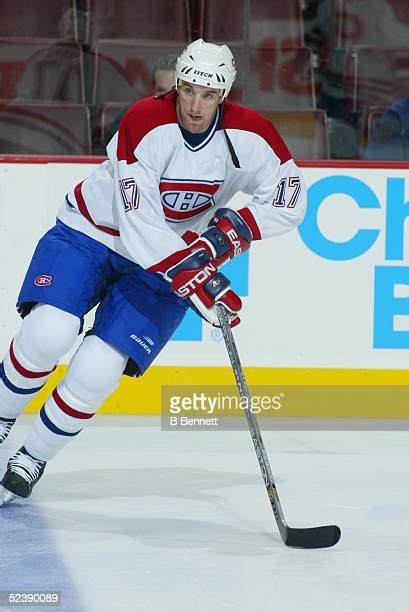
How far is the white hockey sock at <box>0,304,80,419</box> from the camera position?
2867mm

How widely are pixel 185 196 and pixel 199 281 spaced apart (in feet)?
0.90

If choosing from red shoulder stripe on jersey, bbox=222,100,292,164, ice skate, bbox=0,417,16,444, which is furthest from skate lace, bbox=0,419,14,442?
red shoulder stripe on jersey, bbox=222,100,292,164

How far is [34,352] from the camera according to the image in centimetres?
289

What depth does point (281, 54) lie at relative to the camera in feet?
16.3

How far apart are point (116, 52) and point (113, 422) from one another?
1.54 m

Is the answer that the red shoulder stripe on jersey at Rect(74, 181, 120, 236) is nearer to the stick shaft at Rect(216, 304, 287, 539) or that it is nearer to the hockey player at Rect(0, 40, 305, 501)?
the hockey player at Rect(0, 40, 305, 501)

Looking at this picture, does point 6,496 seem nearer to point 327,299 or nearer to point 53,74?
point 327,299

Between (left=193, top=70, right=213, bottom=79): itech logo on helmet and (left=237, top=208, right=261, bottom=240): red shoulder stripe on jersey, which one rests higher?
(left=193, top=70, right=213, bottom=79): itech logo on helmet

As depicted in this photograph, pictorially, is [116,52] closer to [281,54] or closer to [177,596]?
[281,54]

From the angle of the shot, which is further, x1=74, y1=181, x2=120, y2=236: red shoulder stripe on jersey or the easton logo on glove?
x1=74, y1=181, x2=120, y2=236: red shoulder stripe on jersey

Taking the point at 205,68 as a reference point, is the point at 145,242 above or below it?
below

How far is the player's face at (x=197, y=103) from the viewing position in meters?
2.77

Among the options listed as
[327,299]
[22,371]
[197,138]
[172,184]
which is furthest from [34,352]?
[327,299]

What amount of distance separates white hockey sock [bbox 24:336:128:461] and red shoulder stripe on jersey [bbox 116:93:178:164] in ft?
1.35
